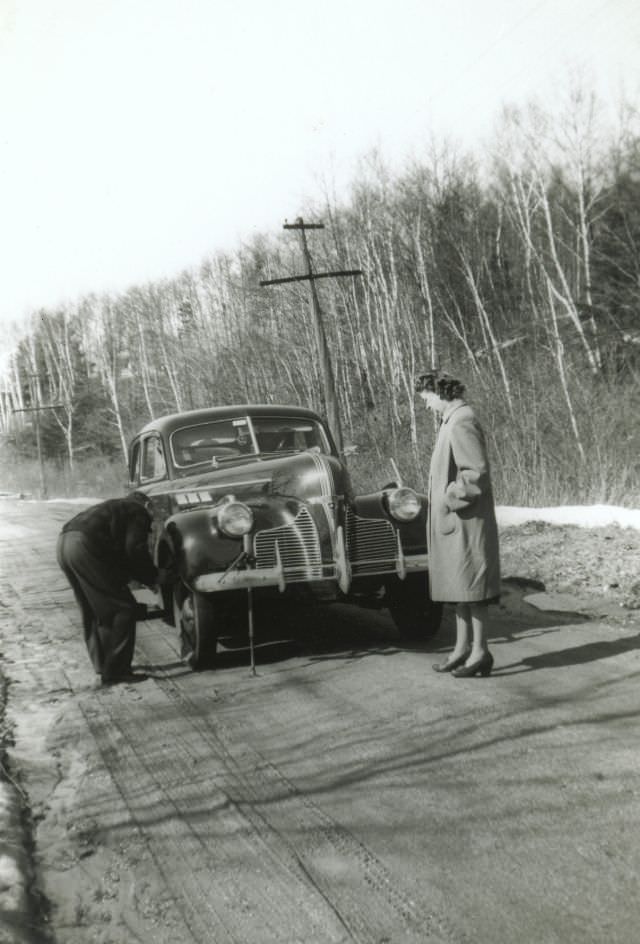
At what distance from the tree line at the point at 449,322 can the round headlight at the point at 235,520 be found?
9.13 m

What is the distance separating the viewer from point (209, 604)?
6266mm

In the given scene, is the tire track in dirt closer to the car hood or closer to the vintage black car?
the vintage black car

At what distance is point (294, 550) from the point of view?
20.7 feet

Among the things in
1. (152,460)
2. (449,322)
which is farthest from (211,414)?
(449,322)

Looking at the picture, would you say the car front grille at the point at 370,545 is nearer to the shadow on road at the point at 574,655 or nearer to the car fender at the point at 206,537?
the car fender at the point at 206,537

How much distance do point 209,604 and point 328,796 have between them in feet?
8.80

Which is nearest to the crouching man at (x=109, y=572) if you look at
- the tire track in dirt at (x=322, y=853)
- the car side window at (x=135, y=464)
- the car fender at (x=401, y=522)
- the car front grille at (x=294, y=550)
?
the car front grille at (x=294, y=550)

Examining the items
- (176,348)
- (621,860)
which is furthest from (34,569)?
(176,348)

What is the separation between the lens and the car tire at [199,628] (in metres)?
6.26

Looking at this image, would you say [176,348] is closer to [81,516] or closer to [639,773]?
[81,516]

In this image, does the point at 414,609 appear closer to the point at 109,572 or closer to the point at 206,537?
the point at 206,537

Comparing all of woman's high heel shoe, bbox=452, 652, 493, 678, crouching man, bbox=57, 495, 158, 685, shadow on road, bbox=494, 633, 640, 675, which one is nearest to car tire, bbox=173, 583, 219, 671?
crouching man, bbox=57, 495, 158, 685

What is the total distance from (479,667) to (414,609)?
4.97 ft

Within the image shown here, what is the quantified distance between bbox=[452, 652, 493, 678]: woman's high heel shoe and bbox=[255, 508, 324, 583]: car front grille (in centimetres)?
134
